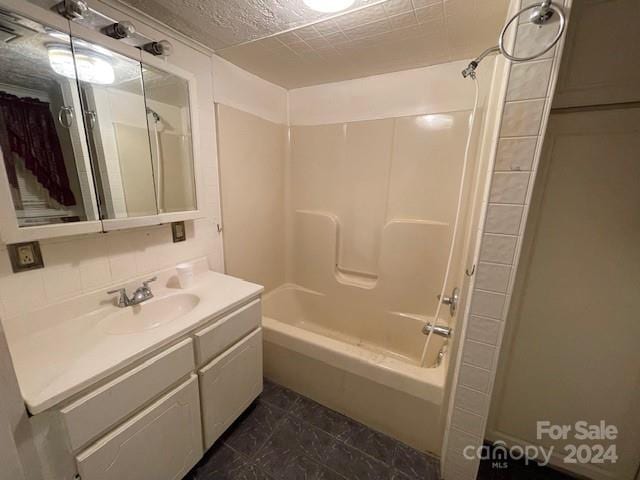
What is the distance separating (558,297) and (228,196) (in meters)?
1.86

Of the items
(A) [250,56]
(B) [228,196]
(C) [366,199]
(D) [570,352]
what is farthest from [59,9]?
(D) [570,352]

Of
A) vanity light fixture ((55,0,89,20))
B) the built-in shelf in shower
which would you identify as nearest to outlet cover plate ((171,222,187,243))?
vanity light fixture ((55,0,89,20))

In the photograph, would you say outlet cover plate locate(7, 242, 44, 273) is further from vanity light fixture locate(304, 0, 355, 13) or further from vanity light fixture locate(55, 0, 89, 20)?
vanity light fixture locate(304, 0, 355, 13)

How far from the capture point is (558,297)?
1.08 m

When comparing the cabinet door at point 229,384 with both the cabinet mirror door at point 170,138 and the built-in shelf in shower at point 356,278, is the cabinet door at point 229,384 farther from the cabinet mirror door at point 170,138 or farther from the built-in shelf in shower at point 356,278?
the built-in shelf in shower at point 356,278

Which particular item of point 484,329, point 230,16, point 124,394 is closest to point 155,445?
point 124,394

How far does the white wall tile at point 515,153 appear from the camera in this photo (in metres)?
0.79

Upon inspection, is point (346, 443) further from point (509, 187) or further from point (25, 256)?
point (25, 256)

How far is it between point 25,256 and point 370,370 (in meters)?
1.56

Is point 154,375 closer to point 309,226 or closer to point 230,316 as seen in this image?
point 230,316

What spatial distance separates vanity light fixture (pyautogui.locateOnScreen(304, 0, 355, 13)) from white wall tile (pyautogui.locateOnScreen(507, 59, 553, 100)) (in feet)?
2.42

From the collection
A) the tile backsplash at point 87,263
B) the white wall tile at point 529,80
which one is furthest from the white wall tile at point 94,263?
the white wall tile at point 529,80

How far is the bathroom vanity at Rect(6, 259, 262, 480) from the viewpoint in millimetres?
752

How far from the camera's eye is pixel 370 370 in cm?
138
